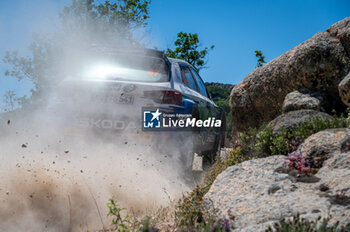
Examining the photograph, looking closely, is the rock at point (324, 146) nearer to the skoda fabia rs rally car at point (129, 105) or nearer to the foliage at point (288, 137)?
the foliage at point (288, 137)

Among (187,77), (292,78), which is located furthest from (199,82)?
(292,78)

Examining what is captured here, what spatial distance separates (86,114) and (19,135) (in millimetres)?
959

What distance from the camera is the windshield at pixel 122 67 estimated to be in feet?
13.8

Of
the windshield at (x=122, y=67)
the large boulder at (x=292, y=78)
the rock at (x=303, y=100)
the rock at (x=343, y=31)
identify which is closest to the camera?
the windshield at (x=122, y=67)

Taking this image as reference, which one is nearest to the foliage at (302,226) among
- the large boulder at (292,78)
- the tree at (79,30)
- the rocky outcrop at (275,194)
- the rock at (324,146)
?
the rocky outcrop at (275,194)

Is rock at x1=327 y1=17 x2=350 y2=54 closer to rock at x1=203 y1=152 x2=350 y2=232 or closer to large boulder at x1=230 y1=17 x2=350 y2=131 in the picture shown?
large boulder at x1=230 y1=17 x2=350 y2=131

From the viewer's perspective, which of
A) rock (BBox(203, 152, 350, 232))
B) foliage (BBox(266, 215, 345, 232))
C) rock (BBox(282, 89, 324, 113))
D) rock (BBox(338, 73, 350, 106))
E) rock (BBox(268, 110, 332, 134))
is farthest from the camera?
rock (BBox(282, 89, 324, 113))

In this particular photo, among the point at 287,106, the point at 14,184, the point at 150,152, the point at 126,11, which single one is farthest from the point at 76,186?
the point at 126,11

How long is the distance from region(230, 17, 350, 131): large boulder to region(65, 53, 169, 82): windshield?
11.0 ft

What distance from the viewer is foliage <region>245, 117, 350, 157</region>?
4008 millimetres

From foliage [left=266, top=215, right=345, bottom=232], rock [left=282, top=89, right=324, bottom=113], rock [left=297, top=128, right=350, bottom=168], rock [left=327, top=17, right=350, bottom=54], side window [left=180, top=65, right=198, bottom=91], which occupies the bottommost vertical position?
foliage [left=266, top=215, right=345, bottom=232]

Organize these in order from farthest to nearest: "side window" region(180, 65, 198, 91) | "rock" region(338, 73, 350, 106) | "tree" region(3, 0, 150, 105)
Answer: "tree" region(3, 0, 150, 105)
"side window" region(180, 65, 198, 91)
"rock" region(338, 73, 350, 106)

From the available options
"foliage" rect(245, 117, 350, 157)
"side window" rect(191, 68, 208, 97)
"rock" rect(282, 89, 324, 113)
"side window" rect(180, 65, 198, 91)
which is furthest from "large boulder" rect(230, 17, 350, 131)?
"side window" rect(180, 65, 198, 91)

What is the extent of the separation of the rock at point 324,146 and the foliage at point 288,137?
455 mm
